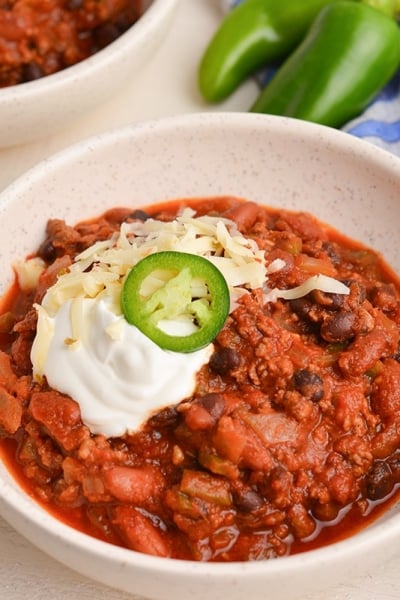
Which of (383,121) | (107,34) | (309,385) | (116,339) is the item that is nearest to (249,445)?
(309,385)

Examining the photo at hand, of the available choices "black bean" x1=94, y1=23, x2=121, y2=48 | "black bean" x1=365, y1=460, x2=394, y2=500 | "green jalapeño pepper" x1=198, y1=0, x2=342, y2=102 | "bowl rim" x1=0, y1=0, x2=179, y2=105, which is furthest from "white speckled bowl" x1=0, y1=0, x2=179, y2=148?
"black bean" x1=365, y1=460, x2=394, y2=500

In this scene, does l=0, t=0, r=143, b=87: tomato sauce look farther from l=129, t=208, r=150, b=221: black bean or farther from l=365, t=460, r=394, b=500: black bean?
l=365, t=460, r=394, b=500: black bean

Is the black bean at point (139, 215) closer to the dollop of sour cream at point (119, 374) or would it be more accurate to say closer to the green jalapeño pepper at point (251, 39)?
the dollop of sour cream at point (119, 374)

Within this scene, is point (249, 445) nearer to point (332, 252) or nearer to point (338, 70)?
point (332, 252)

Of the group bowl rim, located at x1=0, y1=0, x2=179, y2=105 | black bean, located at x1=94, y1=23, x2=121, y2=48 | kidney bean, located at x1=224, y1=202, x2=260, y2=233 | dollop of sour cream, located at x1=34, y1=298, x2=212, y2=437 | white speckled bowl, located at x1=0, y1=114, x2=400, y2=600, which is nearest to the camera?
dollop of sour cream, located at x1=34, y1=298, x2=212, y2=437

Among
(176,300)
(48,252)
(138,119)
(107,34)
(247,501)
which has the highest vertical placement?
(176,300)

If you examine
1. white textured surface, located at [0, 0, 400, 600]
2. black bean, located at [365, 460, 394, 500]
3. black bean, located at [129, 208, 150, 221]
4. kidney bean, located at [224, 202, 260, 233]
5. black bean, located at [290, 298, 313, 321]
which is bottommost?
white textured surface, located at [0, 0, 400, 600]

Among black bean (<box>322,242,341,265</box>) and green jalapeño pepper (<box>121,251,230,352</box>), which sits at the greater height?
green jalapeño pepper (<box>121,251,230,352</box>)

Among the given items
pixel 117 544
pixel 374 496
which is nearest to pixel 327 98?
pixel 374 496
